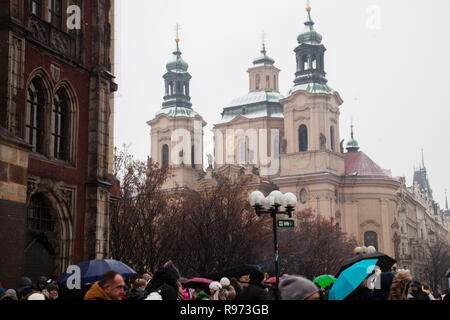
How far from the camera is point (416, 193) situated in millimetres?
126750

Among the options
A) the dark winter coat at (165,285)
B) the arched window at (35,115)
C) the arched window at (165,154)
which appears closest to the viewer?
the dark winter coat at (165,285)

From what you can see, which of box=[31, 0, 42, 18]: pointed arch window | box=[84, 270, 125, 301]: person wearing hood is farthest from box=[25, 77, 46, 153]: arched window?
box=[84, 270, 125, 301]: person wearing hood

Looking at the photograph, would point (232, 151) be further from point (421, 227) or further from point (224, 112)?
point (421, 227)

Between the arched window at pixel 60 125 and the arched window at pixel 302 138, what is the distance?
2420 inches

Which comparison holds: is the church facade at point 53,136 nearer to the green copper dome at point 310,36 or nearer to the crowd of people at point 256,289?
the crowd of people at point 256,289

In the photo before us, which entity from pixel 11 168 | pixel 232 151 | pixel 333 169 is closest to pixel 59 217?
pixel 11 168

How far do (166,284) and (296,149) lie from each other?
73255 mm

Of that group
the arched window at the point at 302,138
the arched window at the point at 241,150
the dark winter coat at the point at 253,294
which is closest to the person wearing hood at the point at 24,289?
the dark winter coat at the point at 253,294

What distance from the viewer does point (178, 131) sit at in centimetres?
9306

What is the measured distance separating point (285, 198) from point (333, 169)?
61816 millimetres

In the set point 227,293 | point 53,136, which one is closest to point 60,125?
point 53,136

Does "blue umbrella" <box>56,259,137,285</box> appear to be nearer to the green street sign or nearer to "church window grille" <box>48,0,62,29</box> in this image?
the green street sign

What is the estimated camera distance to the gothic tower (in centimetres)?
9194

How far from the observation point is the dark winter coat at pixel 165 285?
9047 mm
